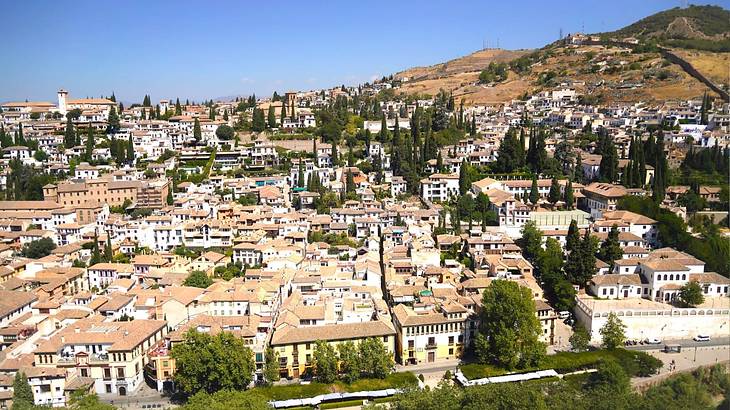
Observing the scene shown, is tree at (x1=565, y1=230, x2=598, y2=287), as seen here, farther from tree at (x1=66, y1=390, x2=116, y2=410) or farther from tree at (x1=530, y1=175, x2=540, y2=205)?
tree at (x1=66, y1=390, x2=116, y2=410)

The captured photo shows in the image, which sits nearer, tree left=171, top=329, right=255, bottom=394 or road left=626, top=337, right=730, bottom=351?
tree left=171, top=329, right=255, bottom=394

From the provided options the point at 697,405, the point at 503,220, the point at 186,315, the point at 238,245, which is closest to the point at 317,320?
the point at 186,315

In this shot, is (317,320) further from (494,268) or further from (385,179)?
(385,179)

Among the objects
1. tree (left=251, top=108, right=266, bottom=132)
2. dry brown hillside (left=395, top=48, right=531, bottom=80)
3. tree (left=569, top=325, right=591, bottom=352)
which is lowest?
tree (left=569, top=325, right=591, bottom=352)

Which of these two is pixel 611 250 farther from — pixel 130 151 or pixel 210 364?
pixel 130 151

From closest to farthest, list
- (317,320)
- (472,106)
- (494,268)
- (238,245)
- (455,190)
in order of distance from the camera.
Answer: (317,320) < (494,268) < (238,245) < (455,190) < (472,106)

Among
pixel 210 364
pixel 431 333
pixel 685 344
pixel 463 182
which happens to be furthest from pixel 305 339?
pixel 463 182

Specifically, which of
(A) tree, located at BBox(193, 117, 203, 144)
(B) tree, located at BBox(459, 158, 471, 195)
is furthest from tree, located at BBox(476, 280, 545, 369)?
(A) tree, located at BBox(193, 117, 203, 144)
